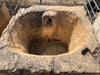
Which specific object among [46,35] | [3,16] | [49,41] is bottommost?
[49,41]

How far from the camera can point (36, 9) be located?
7.73ft

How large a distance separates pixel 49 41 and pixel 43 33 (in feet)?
0.91

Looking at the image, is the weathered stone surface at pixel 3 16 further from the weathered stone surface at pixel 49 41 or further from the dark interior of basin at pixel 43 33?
the dark interior of basin at pixel 43 33

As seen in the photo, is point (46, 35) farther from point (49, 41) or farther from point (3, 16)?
point (3, 16)

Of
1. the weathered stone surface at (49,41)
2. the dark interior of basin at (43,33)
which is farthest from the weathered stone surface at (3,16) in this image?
the dark interior of basin at (43,33)

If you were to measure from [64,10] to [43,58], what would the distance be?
50.7 inches

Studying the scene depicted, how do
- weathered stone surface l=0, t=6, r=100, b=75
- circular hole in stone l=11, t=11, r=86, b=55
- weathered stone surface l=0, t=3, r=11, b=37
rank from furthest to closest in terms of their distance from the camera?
weathered stone surface l=0, t=3, r=11, b=37, circular hole in stone l=11, t=11, r=86, b=55, weathered stone surface l=0, t=6, r=100, b=75

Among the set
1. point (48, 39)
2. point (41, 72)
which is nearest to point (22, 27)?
point (48, 39)

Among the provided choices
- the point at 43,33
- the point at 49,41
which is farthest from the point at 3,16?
the point at 49,41

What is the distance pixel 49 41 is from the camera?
2.65 meters

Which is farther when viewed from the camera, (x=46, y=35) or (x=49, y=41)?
(x=49, y=41)

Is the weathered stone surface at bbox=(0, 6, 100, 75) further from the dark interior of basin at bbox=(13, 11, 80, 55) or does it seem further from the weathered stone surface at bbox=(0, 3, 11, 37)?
the weathered stone surface at bbox=(0, 3, 11, 37)

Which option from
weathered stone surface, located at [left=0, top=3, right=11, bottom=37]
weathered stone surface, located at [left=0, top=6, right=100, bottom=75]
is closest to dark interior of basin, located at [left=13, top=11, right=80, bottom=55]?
weathered stone surface, located at [left=0, top=6, right=100, bottom=75]

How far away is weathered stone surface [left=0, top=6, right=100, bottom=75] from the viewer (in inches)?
53.5
